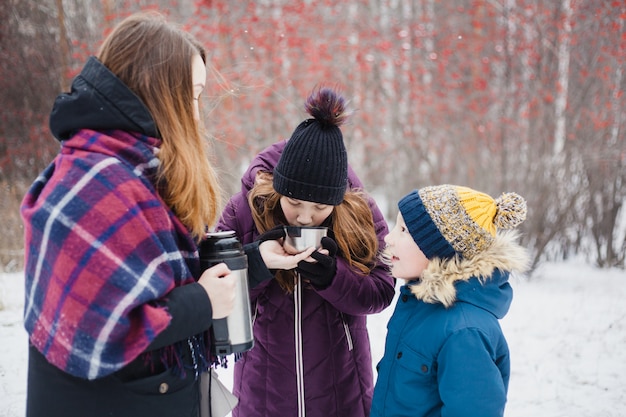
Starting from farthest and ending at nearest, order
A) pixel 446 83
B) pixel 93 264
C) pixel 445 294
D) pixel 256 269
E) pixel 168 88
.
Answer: pixel 446 83
pixel 256 269
pixel 445 294
pixel 168 88
pixel 93 264

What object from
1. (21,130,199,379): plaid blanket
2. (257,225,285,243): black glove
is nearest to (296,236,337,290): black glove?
(257,225,285,243): black glove

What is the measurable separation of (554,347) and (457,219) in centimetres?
353

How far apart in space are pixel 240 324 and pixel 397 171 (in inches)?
435

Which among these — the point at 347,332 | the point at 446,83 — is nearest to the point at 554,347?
the point at 347,332

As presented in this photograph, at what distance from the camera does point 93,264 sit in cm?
122

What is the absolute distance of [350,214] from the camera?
7.07ft

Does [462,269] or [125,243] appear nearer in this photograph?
[125,243]

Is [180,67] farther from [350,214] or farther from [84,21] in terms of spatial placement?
[84,21]

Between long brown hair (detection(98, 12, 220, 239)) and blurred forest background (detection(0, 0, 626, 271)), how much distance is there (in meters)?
3.97

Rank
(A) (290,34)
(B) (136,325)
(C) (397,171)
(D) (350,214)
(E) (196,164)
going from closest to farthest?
(B) (136,325), (E) (196,164), (D) (350,214), (A) (290,34), (C) (397,171)

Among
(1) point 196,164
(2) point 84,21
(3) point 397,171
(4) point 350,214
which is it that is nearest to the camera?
(1) point 196,164

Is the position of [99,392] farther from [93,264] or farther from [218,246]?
[218,246]

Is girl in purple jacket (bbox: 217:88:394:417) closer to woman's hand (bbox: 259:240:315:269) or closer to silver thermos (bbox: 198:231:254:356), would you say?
woman's hand (bbox: 259:240:315:269)

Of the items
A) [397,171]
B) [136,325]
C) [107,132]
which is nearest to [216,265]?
[136,325]
